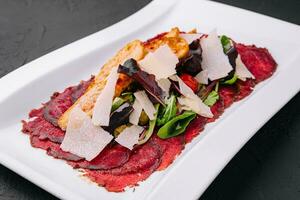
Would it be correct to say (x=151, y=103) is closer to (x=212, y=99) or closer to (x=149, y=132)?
(x=149, y=132)

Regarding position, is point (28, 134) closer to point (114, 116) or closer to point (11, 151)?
point (11, 151)

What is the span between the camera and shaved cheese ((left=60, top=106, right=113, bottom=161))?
3.20 meters

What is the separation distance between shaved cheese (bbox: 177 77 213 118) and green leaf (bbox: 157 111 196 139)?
0.17 feet

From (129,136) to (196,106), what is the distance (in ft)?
1.80

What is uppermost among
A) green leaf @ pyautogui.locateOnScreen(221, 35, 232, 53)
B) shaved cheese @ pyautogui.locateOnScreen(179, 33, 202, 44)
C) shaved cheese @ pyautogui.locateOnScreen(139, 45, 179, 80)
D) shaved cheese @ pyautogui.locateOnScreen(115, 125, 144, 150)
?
shaved cheese @ pyautogui.locateOnScreen(139, 45, 179, 80)

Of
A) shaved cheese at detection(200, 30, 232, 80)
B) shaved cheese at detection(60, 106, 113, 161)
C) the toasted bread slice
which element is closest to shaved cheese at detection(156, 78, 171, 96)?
the toasted bread slice

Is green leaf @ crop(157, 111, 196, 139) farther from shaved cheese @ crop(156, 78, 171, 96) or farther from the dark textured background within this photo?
the dark textured background

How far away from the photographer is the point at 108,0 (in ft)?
19.2

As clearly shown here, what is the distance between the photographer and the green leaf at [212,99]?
147 inches

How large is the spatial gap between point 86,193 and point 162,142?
0.72 meters

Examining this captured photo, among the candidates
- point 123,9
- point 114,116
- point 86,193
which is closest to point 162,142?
point 114,116

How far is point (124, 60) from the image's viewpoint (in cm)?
367

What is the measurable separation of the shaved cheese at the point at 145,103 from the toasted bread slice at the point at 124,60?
4.5 inches

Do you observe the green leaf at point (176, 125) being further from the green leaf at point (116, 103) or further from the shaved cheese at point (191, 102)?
the green leaf at point (116, 103)
